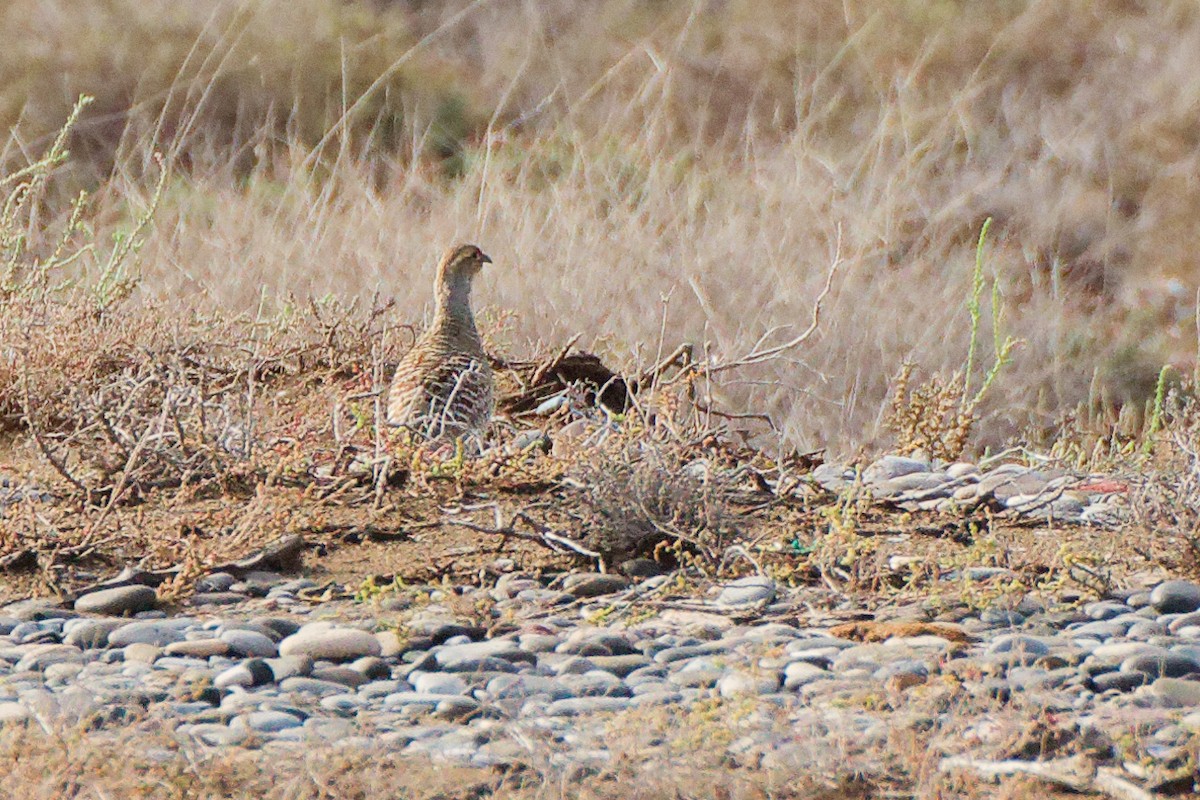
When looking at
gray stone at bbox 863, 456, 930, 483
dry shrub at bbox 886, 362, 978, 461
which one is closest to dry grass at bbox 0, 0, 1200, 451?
dry shrub at bbox 886, 362, 978, 461

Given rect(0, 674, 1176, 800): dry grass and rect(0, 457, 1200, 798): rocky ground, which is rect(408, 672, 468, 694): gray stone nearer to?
rect(0, 457, 1200, 798): rocky ground

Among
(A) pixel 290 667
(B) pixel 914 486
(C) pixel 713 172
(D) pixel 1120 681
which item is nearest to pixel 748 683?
(D) pixel 1120 681

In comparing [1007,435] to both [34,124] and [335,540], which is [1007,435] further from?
[34,124]

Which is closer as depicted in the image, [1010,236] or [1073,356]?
[1073,356]

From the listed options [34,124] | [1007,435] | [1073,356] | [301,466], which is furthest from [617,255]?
[34,124]

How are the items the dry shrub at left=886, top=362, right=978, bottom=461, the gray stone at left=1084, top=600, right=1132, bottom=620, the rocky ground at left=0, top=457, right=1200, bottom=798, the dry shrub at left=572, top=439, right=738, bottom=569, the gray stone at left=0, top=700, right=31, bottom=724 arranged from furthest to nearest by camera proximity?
the dry shrub at left=886, top=362, right=978, bottom=461, the dry shrub at left=572, top=439, right=738, bottom=569, the gray stone at left=1084, top=600, right=1132, bottom=620, the gray stone at left=0, top=700, right=31, bottom=724, the rocky ground at left=0, top=457, right=1200, bottom=798

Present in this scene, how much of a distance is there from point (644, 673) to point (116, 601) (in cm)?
126

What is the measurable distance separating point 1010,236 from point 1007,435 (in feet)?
10.5

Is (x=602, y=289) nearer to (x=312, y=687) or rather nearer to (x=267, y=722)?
(x=312, y=687)

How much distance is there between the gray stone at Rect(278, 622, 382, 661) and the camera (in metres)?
3.55

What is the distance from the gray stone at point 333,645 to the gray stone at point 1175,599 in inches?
64.9

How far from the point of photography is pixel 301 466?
4.95m

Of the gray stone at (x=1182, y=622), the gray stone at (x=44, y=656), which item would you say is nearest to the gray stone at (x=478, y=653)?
the gray stone at (x=44, y=656)

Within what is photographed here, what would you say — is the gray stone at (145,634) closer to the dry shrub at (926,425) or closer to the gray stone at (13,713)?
the gray stone at (13,713)
